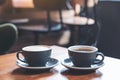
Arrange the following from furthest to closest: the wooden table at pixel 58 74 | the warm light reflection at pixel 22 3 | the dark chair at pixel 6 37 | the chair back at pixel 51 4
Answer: the warm light reflection at pixel 22 3 < the chair back at pixel 51 4 < the dark chair at pixel 6 37 < the wooden table at pixel 58 74

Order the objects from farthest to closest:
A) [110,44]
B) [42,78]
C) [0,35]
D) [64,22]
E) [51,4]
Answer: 1. [110,44]
2. [64,22]
3. [51,4]
4. [0,35]
5. [42,78]

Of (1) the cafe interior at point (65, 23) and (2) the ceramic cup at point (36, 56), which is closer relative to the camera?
(2) the ceramic cup at point (36, 56)

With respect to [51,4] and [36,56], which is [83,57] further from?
[51,4]

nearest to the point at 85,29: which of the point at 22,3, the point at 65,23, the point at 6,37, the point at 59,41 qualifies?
the point at 65,23

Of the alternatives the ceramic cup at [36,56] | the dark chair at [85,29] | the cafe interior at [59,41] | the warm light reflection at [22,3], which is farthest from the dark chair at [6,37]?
the warm light reflection at [22,3]

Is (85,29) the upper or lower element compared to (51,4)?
lower

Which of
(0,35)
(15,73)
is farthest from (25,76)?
(0,35)

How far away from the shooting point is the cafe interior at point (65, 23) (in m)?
2.43

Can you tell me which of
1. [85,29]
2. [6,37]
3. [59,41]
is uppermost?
[6,37]

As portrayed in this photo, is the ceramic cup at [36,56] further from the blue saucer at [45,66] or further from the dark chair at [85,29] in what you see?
the dark chair at [85,29]

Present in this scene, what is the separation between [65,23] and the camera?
2486 millimetres

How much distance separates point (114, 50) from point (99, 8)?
21.6 inches

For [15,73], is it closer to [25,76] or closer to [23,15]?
[25,76]

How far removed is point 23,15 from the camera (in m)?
3.16
